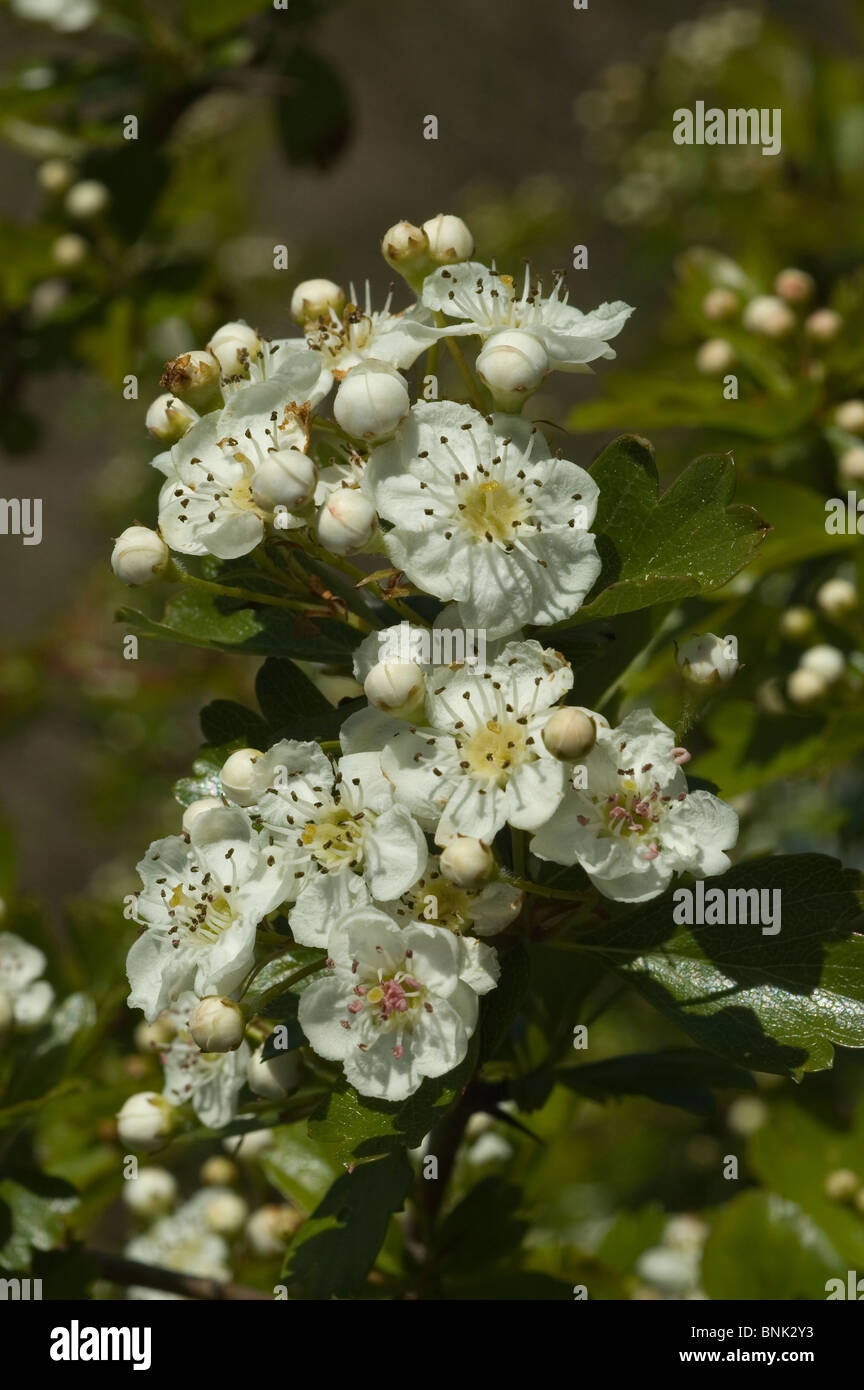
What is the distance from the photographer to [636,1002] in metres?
3.38

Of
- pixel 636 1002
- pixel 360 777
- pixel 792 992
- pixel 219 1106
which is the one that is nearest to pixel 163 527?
pixel 360 777

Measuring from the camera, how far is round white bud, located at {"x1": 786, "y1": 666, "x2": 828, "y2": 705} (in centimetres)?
224

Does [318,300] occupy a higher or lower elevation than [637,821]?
higher

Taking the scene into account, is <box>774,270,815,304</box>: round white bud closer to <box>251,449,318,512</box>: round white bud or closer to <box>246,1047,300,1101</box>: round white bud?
<box>251,449,318,512</box>: round white bud

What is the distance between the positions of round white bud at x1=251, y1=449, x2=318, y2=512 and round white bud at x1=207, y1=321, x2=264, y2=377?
232 mm

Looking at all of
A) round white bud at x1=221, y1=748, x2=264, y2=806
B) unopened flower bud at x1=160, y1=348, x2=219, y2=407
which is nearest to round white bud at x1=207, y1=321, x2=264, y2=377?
unopened flower bud at x1=160, y1=348, x2=219, y2=407

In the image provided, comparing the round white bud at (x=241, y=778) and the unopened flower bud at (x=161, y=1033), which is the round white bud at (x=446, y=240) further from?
the unopened flower bud at (x=161, y=1033)

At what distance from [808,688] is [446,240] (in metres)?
1.06

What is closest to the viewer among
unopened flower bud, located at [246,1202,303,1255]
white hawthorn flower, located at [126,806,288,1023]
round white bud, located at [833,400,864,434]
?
white hawthorn flower, located at [126,806,288,1023]

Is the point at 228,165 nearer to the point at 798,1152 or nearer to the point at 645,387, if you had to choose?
the point at 645,387

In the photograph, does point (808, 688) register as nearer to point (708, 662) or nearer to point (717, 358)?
point (717, 358)

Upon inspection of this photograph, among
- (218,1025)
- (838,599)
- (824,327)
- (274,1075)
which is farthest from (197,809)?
(824,327)

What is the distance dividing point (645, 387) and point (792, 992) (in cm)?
133

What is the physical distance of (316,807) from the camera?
136 cm
